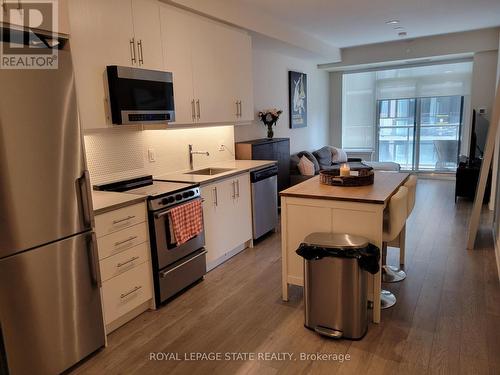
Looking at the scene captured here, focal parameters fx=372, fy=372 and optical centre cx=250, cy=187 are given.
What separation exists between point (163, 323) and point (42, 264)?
1.08 meters

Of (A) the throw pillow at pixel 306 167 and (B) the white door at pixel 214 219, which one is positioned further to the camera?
(A) the throw pillow at pixel 306 167

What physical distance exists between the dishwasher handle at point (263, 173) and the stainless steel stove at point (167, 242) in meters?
1.03

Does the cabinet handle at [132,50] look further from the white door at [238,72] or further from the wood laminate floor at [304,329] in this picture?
the wood laminate floor at [304,329]

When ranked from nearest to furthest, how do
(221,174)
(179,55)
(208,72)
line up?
1. (179,55)
2. (221,174)
3. (208,72)

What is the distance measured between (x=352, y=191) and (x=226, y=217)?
1.44m

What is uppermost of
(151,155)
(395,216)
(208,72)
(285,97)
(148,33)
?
(148,33)

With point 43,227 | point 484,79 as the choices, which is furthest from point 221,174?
point 484,79

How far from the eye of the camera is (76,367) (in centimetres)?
230

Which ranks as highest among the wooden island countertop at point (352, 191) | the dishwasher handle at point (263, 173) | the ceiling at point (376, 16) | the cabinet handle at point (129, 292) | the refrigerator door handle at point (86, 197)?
the ceiling at point (376, 16)

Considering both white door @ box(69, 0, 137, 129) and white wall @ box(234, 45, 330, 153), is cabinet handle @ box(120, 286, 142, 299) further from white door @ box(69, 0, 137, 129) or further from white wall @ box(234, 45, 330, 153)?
white wall @ box(234, 45, 330, 153)

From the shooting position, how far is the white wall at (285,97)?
221 inches

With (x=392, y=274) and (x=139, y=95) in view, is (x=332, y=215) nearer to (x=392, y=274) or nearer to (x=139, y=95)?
(x=392, y=274)

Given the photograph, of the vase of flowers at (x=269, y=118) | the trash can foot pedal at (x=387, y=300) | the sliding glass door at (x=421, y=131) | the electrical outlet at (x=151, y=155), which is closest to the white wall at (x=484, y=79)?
the sliding glass door at (x=421, y=131)

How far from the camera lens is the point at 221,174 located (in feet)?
12.3
